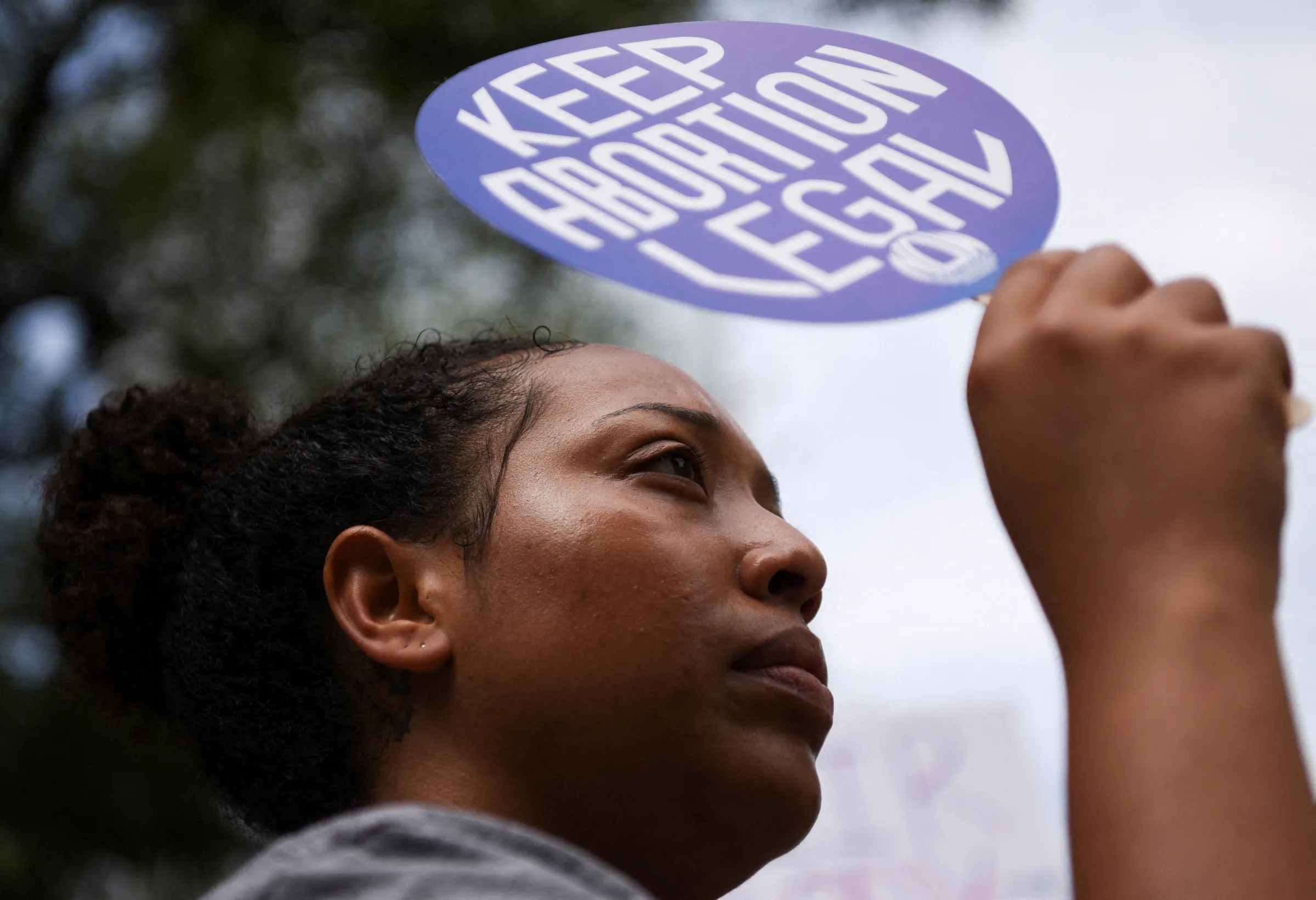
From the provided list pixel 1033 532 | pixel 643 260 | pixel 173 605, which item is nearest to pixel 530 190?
pixel 643 260

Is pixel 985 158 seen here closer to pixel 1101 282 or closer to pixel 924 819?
pixel 1101 282

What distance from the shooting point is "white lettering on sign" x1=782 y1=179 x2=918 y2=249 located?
106 cm

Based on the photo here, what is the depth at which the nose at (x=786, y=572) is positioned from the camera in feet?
4.53

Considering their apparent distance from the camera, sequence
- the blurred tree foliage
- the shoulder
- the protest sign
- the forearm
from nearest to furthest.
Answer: the forearm < the shoulder < the protest sign < the blurred tree foliage

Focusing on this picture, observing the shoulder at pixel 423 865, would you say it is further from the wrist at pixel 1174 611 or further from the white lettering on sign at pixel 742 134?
the white lettering on sign at pixel 742 134

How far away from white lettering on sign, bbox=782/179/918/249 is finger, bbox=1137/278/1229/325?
21 cm

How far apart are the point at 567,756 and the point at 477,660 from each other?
0.15m

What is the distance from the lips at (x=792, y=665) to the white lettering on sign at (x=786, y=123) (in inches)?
18.3

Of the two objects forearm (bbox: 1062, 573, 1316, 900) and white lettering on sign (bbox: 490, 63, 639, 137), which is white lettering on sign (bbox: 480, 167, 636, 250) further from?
forearm (bbox: 1062, 573, 1316, 900)

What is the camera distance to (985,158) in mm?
1131

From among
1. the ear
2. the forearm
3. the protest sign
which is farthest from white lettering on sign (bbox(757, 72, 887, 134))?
the protest sign

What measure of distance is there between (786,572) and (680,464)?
0.17 meters

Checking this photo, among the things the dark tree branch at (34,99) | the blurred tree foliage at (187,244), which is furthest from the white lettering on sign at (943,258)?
the dark tree branch at (34,99)

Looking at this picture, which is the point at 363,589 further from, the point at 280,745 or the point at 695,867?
the point at 695,867
